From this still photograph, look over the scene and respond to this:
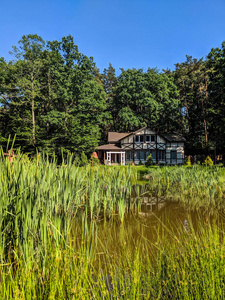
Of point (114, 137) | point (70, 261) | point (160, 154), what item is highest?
point (114, 137)

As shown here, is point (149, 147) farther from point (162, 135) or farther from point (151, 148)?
point (162, 135)

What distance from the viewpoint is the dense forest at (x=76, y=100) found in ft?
67.7

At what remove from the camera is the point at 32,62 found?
21.7 meters

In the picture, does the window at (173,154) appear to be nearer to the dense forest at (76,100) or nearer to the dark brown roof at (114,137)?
the dense forest at (76,100)

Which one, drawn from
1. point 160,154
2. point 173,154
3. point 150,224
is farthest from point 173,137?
Result: point 150,224

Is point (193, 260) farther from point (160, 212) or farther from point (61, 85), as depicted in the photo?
point (61, 85)

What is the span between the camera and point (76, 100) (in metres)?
24.0

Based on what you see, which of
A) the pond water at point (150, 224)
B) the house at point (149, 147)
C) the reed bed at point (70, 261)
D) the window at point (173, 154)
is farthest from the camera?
the window at point (173, 154)

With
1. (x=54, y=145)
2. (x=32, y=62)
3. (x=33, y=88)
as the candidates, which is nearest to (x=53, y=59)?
(x=32, y=62)

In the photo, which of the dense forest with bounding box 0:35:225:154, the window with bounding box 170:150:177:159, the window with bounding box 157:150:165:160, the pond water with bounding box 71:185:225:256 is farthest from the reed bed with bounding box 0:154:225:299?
the window with bounding box 170:150:177:159

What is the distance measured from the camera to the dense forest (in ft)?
67.7

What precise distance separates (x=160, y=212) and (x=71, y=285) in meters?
4.42

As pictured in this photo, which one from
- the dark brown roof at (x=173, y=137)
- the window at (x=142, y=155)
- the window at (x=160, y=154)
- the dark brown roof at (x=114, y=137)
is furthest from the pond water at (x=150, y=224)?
the dark brown roof at (x=114, y=137)

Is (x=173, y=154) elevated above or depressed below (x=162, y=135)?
below
